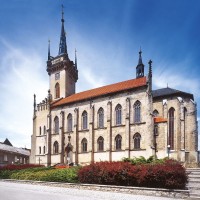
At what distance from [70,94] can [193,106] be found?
23750 mm

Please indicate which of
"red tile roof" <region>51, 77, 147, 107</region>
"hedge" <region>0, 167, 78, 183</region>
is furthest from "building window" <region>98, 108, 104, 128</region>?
"hedge" <region>0, 167, 78, 183</region>

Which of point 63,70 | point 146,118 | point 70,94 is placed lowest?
point 146,118

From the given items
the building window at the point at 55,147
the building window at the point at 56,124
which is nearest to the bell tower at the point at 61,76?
the building window at the point at 56,124

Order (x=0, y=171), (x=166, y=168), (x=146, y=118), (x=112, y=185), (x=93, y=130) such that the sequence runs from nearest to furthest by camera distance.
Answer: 1. (x=166, y=168)
2. (x=112, y=185)
3. (x=0, y=171)
4. (x=146, y=118)
5. (x=93, y=130)

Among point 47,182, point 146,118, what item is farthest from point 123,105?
point 47,182

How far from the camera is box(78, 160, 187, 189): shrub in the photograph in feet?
46.3

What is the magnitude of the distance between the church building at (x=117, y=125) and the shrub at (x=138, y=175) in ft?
60.2

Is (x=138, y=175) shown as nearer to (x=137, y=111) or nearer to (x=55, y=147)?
(x=137, y=111)

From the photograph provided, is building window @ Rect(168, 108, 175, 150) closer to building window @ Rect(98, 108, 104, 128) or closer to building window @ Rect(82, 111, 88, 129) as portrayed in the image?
building window @ Rect(98, 108, 104, 128)

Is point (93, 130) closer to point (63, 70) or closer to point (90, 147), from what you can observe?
point (90, 147)

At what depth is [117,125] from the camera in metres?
38.7

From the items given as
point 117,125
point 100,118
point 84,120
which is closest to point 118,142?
point 117,125

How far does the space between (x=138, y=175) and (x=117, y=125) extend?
23325mm

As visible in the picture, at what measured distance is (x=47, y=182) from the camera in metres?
19.7
